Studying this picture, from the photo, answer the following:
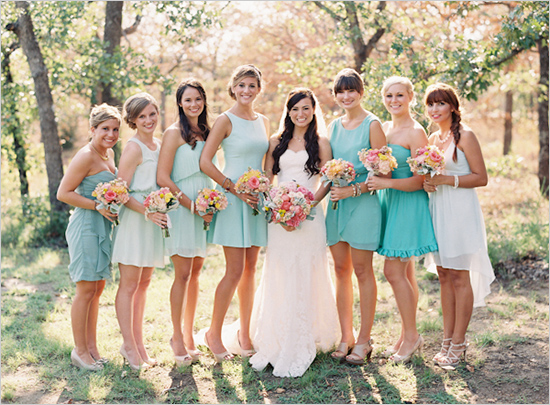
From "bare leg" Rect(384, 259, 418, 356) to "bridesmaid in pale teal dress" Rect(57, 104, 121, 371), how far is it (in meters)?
2.46

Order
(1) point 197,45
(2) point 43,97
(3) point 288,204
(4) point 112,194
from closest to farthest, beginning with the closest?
(4) point 112,194 < (3) point 288,204 < (2) point 43,97 < (1) point 197,45

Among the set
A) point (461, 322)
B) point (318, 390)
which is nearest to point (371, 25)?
point (461, 322)

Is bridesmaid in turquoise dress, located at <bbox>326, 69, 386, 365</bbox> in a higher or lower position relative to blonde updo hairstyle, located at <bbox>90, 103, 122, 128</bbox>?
lower

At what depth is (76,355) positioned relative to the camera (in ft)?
15.2

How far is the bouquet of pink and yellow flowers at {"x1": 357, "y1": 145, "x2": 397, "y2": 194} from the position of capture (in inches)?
167

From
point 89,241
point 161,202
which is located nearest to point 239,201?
point 161,202

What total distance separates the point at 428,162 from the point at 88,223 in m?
2.90

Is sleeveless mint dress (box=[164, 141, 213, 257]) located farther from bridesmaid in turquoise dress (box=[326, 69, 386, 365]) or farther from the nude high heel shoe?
the nude high heel shoe

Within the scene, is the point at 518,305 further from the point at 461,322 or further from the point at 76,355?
the point at 76,355

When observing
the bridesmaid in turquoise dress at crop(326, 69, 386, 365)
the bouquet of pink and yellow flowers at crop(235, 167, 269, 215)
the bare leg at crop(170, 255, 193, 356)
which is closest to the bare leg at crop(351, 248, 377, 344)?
the bridesmaid in turquoise dress at crop(326, 69, 386, 365)

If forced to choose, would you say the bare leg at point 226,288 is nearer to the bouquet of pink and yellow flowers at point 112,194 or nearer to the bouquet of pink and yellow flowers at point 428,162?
the bouquet of pink and yellow flowers at point 112,194

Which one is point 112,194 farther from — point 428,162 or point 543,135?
point 543,135

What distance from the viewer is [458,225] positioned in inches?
177

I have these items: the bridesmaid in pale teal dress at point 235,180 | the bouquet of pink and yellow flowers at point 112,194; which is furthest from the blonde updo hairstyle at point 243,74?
the bouquet of pink and yellow flowers at point 112,194
